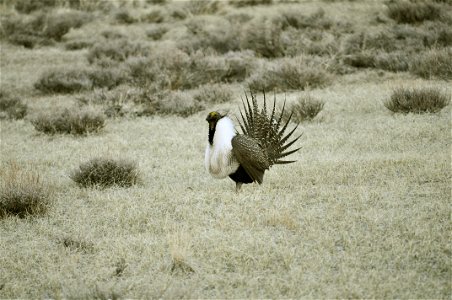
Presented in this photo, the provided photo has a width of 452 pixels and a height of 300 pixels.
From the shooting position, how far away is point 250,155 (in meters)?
5.05

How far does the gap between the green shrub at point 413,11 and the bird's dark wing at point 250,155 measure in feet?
35.3

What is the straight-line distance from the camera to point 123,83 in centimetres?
1152

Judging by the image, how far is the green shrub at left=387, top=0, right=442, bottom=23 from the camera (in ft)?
46.8

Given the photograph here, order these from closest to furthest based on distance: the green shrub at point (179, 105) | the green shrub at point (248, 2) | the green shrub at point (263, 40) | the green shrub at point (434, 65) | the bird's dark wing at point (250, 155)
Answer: the bird's dark wing at point (250, 155), the green shrub at point (179, 105), the green shrub at point (434, 65), the green shrub at point (263, 40), the green shrub at point (248, 2)

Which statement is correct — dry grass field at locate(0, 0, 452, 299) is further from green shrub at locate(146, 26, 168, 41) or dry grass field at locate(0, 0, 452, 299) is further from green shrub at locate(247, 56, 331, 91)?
green shrub at locate(146, 26, 168, 41)

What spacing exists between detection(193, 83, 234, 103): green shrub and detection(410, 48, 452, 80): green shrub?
11.8 ft

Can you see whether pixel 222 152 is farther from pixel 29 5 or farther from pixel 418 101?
pixel 29 5

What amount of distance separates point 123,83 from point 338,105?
192 inches

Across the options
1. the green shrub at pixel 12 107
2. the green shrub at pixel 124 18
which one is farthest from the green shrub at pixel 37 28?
the green shrub at pixel 12 107

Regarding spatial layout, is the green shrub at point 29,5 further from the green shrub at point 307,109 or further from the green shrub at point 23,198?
the green shrub at point 23,198

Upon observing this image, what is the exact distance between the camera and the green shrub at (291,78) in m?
10.3

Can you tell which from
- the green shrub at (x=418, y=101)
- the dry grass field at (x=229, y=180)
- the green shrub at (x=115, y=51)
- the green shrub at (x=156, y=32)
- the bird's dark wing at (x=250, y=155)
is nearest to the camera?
the dry grass field at (x=229, y=180)

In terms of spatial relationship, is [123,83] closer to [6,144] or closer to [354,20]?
[6,144]

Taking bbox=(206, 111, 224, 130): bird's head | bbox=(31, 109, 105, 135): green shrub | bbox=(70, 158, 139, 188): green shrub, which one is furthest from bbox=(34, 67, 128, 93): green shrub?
bbox=(206, 111, 224, 130): bird's head
